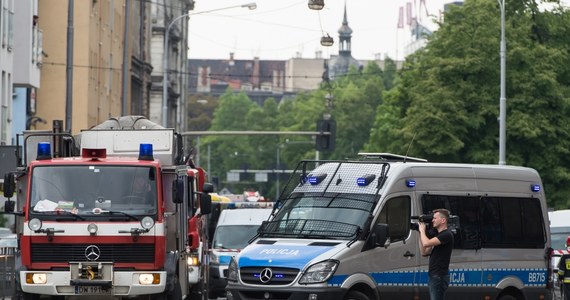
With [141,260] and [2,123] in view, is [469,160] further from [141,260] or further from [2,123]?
[141,260]

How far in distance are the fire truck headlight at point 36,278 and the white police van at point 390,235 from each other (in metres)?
2.55

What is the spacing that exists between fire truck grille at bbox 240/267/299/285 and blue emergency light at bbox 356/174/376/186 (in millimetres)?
1940

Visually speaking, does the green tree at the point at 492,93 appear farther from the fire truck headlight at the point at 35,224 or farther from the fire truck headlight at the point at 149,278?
the fire truck headlight at the point at 35,224

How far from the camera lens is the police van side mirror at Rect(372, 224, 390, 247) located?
2150 centimetres

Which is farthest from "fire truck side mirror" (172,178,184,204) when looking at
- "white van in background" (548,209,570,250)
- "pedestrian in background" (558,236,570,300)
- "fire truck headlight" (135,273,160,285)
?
"white van in background" (548,209,570,250)

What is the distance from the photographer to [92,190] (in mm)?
21734

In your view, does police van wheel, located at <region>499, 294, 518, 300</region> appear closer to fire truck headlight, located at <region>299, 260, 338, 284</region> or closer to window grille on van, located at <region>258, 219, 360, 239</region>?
window grille on van, located at <region>258, 219, 360, 239</region>

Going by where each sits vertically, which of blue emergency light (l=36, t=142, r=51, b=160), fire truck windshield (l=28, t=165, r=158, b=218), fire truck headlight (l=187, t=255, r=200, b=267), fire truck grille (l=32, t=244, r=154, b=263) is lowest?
fire truck headlight (l=187, t=255, r=200, b=267)

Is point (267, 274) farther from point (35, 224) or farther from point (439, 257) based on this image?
point (35, 224)

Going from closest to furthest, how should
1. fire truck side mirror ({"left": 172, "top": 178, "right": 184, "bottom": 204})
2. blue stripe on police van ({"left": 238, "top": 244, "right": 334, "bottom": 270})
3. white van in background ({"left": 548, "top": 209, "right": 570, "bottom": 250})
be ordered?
blue stripe on police van ({"left": 238, "top": 244, "right": 334, "bottom": 270}), fire truck side mirror ({"left": 172, "top": 178, "right": 184, "bottom": 204}), white van in background ({"left": 548, "top": 209, "right": 570, "bottom": 250})

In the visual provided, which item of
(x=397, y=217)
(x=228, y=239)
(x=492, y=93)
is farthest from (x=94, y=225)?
(x=492, y=93)

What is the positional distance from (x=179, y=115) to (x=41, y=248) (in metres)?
104

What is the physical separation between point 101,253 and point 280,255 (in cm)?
249

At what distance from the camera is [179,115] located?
126 meters
